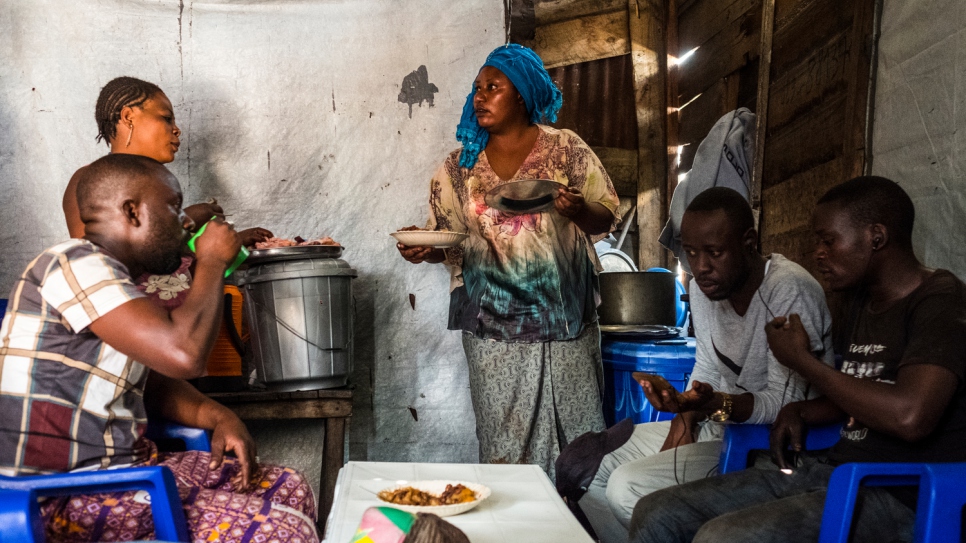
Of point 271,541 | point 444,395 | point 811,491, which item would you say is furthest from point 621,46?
point 271,541

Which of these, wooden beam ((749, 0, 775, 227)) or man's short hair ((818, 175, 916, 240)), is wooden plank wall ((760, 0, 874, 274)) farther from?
man's short hair ((818, 175, 916, 240))

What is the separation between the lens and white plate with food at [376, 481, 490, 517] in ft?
5.91

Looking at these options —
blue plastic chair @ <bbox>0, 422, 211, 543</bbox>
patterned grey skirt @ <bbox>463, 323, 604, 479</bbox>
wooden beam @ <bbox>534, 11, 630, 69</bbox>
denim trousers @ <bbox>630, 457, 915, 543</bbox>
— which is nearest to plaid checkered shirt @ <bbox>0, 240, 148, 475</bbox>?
blue plastic chair @ <bbox>0, 422, 211, 543</bbox>

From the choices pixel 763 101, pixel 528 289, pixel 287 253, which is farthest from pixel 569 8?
pixel 287 253

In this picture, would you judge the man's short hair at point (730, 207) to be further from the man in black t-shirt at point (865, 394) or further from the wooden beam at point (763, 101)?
the wooden beam at point (763, 101)

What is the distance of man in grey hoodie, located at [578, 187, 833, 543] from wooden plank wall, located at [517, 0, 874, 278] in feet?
2.39

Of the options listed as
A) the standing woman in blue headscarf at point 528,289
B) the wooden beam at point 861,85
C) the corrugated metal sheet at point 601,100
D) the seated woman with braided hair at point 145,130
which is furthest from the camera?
the corrugated metal sheet at point 601,100

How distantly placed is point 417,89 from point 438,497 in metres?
2.78

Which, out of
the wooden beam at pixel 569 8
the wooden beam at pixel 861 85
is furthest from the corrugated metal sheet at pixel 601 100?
the wooden beam at pixel 861 85

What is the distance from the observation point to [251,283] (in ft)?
11.7

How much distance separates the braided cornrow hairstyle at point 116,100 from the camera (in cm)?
314

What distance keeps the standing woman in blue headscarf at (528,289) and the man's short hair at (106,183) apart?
5.42 ft

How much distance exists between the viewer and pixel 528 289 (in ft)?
11.6

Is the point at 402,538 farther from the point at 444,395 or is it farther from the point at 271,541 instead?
the point at 444,395
